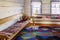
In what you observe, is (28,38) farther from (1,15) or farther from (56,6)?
(56,6)

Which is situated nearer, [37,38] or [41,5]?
[37,38]

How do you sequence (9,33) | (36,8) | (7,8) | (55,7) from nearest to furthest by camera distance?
(9,33) → (7,8) → (55,7) → (36,8)

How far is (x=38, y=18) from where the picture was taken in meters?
7.74

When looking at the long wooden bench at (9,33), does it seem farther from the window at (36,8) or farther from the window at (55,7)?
the window at (55,7)

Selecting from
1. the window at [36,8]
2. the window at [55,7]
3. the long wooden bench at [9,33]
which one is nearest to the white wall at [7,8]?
the long wooden bench at [9,33]

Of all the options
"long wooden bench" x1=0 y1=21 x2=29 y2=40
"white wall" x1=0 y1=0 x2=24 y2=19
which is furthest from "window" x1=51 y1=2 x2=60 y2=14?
"long wooden bench" x1=0 y1=21 x2=29 y2=40

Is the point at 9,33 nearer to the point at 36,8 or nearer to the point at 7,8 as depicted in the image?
the point at 7,8

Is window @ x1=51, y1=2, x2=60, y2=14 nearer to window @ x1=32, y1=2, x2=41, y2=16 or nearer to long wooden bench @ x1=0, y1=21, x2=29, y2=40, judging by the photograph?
window @ x1=32, y1=2, x2=41, y2=16

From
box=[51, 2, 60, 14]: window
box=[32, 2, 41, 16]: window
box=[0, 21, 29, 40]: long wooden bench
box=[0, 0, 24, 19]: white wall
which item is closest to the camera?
box=[0, 21, 29, 40]: long wooden bench

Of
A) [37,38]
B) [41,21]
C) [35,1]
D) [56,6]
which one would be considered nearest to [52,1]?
[56,6]

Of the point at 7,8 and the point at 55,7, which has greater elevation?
the point at 7,8

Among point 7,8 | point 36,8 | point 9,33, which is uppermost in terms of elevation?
point 7,8

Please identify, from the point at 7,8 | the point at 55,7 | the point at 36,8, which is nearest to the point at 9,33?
the point at 7,8

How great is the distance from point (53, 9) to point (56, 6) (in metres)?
0.32
